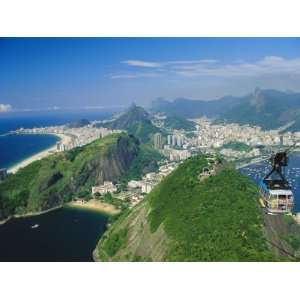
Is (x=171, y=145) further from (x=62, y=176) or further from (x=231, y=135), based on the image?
(x=62, y=176)

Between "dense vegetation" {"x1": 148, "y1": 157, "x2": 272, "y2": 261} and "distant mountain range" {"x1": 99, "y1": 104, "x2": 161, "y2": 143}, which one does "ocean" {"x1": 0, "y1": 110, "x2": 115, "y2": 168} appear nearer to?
"distant mountain range" {"x1": 99, "y1": 104, "x2": 161, "y2": 143}

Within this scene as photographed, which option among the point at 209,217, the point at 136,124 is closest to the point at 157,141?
the point at 136,124

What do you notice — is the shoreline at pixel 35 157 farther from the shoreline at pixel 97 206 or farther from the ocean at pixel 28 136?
the shoreline at pixel 97 206

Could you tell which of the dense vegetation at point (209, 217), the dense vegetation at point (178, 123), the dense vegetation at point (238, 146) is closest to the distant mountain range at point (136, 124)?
the dense vegetation at point (178, 123)

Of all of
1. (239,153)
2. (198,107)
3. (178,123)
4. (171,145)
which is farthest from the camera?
(198,107)

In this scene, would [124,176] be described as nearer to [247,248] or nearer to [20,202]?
[20,202]

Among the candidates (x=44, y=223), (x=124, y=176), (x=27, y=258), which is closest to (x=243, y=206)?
(x=27, y=258)

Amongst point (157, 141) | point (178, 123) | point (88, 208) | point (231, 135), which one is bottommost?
point (88, 208)
